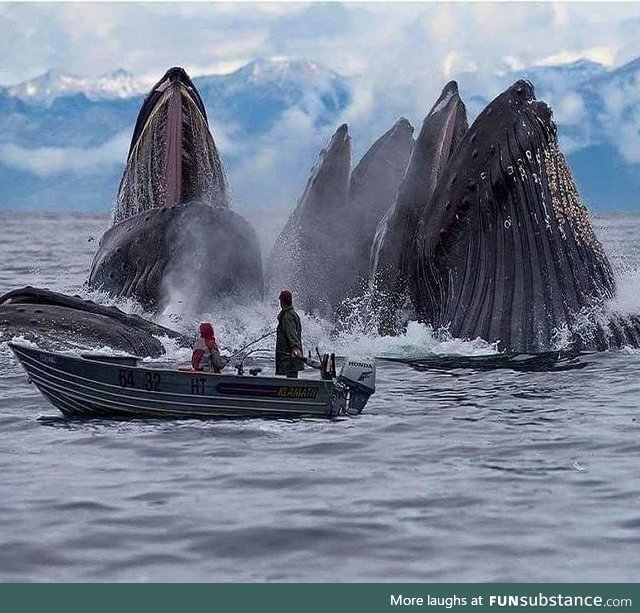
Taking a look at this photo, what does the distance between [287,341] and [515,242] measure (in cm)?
297

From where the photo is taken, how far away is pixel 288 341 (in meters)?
16.4

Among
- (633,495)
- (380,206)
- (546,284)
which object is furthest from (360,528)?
(380,206)

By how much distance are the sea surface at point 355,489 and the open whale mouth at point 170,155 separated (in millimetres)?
5459

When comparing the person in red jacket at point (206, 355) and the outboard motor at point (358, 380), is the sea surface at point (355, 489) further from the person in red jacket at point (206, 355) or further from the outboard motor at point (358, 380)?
the person in red jacket at point (206, 355)

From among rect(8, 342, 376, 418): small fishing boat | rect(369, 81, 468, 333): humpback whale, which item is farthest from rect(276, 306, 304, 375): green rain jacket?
rect(369, 81, 468, 333): humpback whale

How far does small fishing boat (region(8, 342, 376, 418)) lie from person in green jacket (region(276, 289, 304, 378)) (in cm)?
57

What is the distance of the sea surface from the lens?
10.6 metres

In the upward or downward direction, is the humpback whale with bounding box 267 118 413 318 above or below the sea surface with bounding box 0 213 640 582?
above

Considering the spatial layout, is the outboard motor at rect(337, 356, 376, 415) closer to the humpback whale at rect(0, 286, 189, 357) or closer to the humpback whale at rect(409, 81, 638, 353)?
the humpback whale at rect(409, 81, 638, 353)

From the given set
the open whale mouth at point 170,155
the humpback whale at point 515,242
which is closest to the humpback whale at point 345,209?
the open whale mouth at point 170,155

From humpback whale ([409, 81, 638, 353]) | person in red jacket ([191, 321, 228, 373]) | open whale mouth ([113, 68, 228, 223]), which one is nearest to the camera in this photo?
person in red jacket ([191, 321, 228, 373])

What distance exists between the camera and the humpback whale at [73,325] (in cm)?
1814

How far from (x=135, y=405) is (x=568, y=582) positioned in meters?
6.64

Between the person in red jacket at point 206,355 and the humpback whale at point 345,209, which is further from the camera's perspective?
the humpback whale at point 345,209
